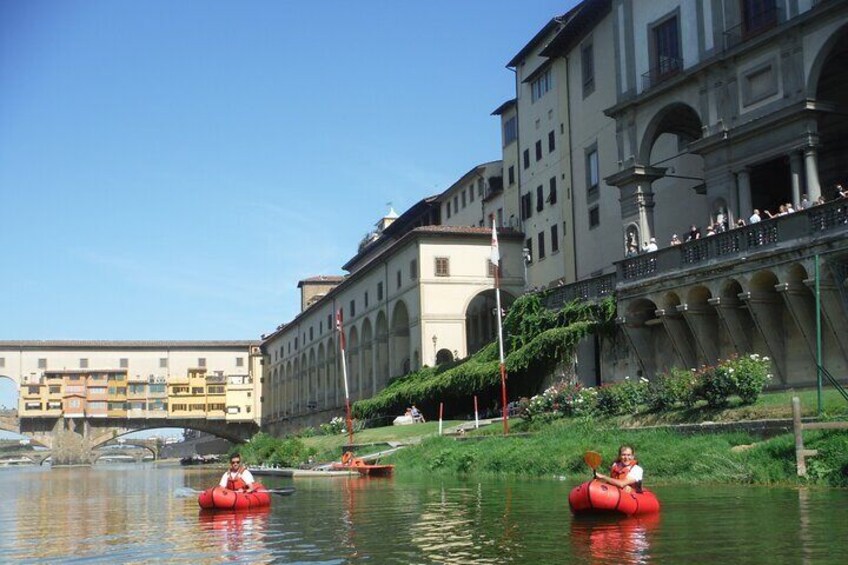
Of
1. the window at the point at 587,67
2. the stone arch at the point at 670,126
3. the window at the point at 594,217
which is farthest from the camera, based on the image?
the window at the point at 587,67

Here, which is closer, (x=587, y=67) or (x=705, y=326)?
(x=705, y=326)

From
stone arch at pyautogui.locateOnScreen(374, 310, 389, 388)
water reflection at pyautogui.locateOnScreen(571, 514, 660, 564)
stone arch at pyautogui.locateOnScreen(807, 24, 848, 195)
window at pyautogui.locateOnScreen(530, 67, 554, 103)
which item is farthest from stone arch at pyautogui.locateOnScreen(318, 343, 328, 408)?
water reflection at pyautogui.locateOnScreen(571, 514, 660, 564)

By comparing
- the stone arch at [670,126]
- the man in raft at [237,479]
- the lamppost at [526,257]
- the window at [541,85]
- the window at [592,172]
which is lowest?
the man in raft at [237,479]

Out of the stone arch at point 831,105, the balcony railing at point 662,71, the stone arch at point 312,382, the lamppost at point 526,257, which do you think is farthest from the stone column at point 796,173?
the stone arch at point 312,382

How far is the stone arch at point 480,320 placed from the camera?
74812 mm

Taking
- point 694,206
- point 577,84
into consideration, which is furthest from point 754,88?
point 577,84

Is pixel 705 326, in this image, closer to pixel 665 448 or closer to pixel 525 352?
pixel 665 448

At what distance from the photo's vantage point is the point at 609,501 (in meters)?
20.3

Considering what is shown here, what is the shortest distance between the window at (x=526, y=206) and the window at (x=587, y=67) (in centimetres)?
1113

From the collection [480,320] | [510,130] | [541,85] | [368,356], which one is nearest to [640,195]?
[541,85]

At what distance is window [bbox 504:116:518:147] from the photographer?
230 ft

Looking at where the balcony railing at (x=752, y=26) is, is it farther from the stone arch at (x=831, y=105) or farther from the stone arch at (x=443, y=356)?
the stone arch at (x=443, y=356)

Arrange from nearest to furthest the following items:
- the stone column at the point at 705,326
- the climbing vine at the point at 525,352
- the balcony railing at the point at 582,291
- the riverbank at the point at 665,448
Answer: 1. the riverbank at the point at 665,448
2. the stone column at the point at 705,326
3. the balcony railing at the point at 582,291
4. the climbing vine at the point at 525,352

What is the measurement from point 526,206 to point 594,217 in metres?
12.4
